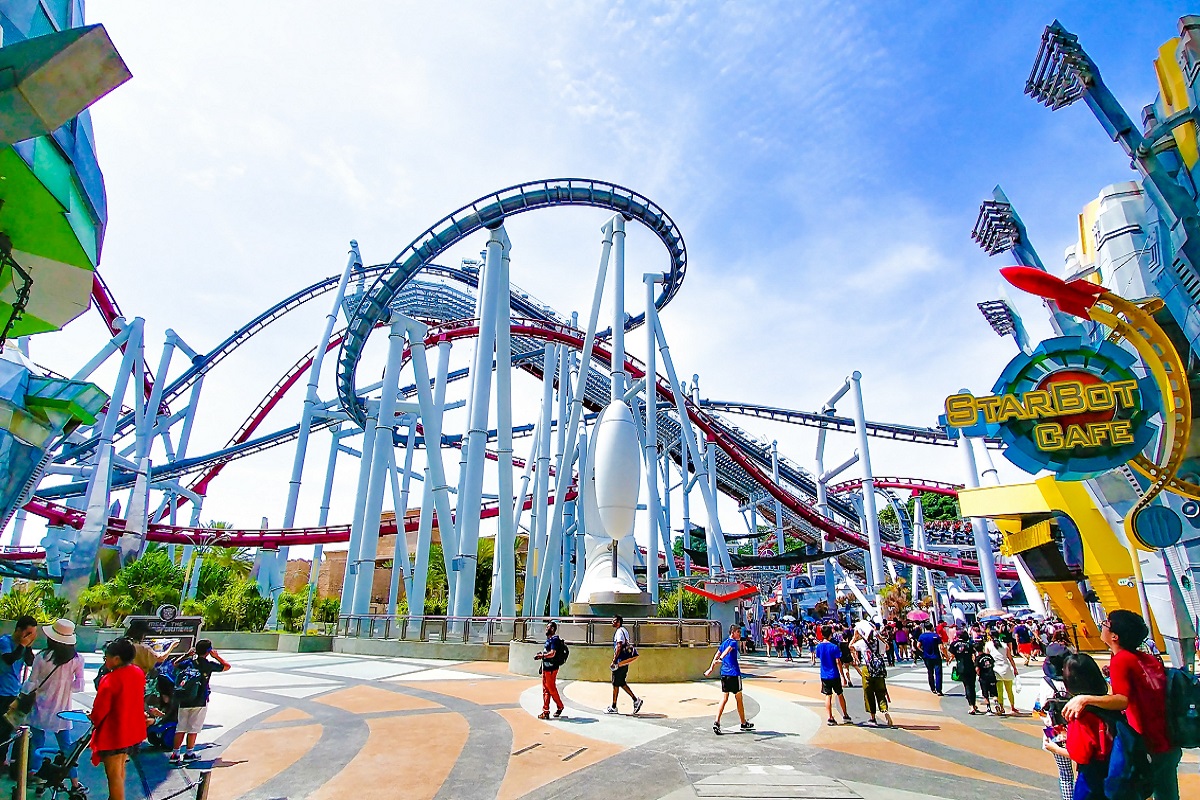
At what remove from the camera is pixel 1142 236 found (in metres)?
14.6

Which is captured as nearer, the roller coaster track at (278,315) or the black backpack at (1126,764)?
the black backpack at (1126,764)

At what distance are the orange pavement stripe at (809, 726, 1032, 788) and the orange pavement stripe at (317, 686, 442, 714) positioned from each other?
4808 mm

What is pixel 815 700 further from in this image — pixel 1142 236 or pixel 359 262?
pixel 359 262

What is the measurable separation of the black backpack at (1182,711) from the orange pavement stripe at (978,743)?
3.32 m

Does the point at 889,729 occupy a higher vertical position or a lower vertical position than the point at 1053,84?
lower

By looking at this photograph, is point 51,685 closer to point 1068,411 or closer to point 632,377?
point 1068,411

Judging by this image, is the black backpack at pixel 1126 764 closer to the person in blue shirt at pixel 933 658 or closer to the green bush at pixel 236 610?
the person in blue shirt at pixel 933 658

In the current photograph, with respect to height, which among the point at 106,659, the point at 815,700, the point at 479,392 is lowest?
the point at 815,700

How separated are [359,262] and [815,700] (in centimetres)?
2677

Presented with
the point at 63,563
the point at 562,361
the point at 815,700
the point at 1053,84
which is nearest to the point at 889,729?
the point at 815,700

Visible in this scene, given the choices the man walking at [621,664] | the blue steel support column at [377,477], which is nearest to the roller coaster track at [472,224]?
the blue steel support column at [377,477]

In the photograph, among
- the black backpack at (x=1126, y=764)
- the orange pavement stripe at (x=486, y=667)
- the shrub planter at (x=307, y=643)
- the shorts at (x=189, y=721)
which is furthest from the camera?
the shrub planter at (x=307, y=643)

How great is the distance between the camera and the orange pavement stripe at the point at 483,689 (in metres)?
8.93

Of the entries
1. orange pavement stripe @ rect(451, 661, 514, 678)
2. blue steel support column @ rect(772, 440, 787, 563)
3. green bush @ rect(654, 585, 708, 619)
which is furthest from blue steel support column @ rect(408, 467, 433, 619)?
blue steel support column @ rect(772, 440, 787, 563)
